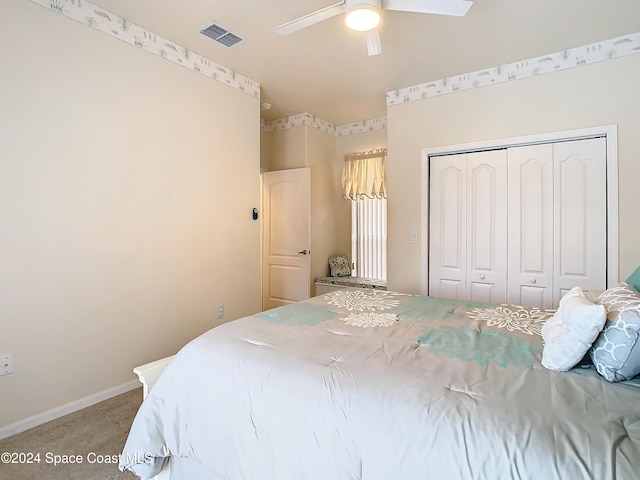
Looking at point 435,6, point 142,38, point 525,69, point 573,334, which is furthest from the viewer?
point 525,69

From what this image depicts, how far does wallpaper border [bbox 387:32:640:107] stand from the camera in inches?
103

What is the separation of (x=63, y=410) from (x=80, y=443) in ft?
1.42

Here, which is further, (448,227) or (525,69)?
(448,227)

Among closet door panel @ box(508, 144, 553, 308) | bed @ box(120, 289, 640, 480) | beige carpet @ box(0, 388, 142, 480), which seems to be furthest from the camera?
closet door panel @ box(508, 144, 553, 308)

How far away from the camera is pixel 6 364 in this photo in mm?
1910

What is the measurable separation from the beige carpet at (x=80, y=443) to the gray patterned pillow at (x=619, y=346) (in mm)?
1950

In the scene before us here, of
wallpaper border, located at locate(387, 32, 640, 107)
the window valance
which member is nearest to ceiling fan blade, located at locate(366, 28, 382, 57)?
wallpaper border, located at locate(387, 32, 640, 107)

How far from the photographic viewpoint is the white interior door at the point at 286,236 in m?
4.16

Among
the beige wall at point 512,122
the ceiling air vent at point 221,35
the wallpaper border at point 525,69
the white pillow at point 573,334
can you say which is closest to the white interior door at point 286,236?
the beige wall at point 512,122

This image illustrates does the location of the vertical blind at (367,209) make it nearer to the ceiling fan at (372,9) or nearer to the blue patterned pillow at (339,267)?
the blue patterned pillow at (339,267)

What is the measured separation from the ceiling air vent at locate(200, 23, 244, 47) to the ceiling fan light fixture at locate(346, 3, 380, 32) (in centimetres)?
108

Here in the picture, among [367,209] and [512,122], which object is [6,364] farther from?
[512,122]

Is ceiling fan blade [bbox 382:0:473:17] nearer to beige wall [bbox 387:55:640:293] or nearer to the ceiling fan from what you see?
the ceiling fan

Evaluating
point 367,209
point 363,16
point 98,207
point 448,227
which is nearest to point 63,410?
point 98,207
